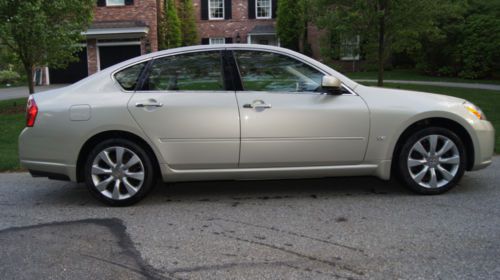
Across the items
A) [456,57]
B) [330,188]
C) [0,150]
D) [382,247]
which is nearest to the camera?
[382,247]

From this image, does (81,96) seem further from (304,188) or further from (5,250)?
(304,188)

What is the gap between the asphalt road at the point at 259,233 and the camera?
3.31 meters

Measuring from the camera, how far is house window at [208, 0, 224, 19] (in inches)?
1228

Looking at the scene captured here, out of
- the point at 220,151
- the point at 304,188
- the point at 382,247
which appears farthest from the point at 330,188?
the point at 382,247

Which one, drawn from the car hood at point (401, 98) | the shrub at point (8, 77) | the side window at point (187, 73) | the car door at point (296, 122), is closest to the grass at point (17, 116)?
the car hood at point (401, 98)

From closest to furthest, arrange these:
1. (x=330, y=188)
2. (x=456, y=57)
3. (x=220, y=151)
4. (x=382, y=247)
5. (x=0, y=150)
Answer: (x=382, y=247), (x=220, y=151), (x=330, y=188), (x=0, y=150), (x=456, y=57)

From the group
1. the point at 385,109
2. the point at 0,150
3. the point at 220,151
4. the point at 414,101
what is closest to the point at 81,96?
the point at 220,151

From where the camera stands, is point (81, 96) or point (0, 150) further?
point (0, 150)

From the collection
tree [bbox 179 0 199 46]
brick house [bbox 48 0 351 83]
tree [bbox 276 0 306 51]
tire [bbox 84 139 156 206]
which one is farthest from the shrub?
tire [bbox 84 139 156 206]

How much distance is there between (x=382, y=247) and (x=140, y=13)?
2261 centimetres

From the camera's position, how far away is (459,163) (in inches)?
199

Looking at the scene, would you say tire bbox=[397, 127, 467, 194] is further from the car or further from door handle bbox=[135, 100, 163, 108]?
door handle bbox=[135, 100, 163, 108]

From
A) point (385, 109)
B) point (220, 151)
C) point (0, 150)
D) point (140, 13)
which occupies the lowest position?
point (0, 150)

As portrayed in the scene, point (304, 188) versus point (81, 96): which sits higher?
point (81, 96)
